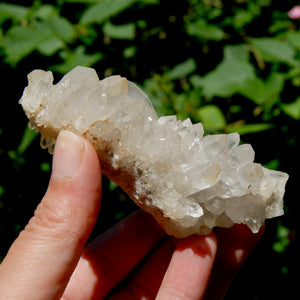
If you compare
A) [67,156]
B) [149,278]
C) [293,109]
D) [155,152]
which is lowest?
[149,278]

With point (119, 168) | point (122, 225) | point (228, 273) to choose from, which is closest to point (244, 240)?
point (228, 273)

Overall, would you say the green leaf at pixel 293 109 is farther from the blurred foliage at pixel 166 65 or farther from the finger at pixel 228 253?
the finger at pixel 228 253

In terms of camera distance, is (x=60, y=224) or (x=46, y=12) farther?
(x=46, y=12)

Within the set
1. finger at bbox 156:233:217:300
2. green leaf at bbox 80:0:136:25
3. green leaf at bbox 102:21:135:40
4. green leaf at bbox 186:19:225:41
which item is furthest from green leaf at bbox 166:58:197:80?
finger at bbox 156:233:217:300

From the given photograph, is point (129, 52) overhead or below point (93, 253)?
overhead

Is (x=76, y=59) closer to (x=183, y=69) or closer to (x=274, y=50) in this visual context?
(x=183, y=69)

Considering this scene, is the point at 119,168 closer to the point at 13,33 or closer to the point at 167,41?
the point at 13,33

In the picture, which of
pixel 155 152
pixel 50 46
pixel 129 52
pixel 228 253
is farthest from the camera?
pixel 129 52

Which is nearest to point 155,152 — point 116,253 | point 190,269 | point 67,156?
point 67,156
